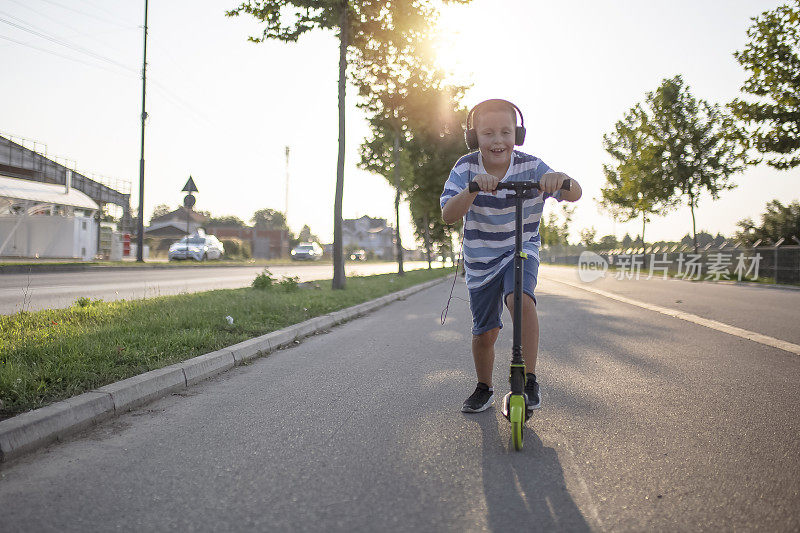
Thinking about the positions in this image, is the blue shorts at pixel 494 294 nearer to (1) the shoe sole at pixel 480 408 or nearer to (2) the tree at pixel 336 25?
(1) the shoe sole at pixel 480 408

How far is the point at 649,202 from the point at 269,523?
109ft

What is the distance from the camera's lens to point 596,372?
4812mm

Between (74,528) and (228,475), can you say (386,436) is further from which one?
(74,528)

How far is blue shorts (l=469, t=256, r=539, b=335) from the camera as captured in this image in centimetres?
326

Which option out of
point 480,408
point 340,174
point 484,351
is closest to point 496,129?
point 484,351

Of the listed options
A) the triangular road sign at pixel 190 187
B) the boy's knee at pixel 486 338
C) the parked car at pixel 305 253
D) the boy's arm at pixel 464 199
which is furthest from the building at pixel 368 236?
the boy's arm at pixel 464 199

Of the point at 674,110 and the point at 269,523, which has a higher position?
the point at 674,110

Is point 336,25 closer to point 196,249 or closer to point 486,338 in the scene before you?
point 486,338

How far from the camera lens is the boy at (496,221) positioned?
3.23 m

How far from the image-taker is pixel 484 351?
11.5ft

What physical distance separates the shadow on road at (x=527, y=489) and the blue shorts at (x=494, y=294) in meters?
0.68

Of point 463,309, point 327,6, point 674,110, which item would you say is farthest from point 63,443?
point 674,110

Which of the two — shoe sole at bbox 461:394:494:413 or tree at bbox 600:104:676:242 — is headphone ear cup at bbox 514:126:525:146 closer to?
shoe sole at bbox 461:394:494:413

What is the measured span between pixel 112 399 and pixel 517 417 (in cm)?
251
